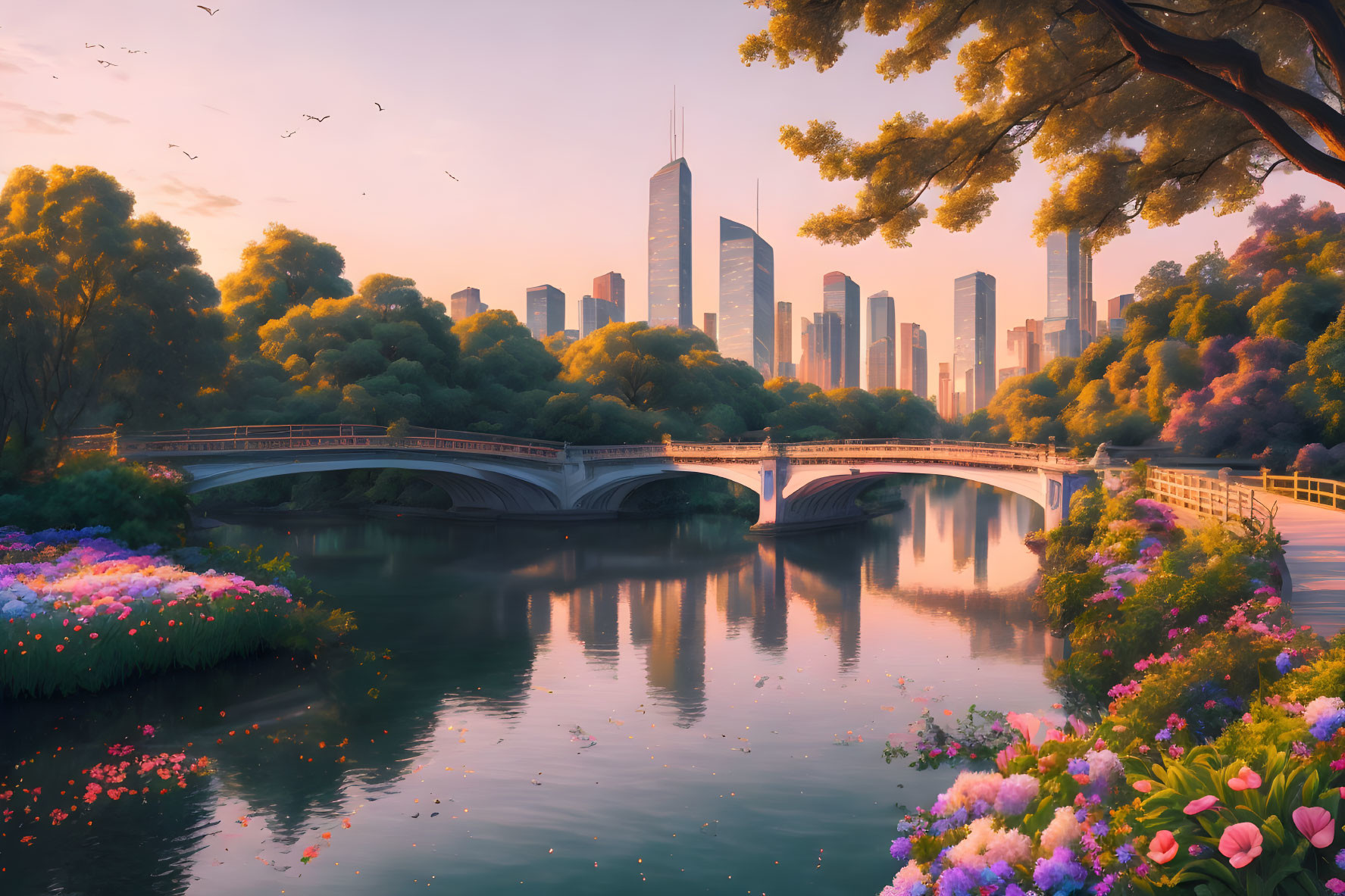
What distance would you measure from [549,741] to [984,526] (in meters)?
49.2

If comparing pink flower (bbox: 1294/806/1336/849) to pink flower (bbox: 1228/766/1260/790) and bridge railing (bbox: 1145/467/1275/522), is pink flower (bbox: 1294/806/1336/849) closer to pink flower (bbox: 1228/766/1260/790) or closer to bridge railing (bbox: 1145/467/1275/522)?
pink flower (bbox: 1228/766/1260/790)

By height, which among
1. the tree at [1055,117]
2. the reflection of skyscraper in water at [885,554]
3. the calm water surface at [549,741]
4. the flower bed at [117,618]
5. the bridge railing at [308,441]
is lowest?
the calm water surface at [549,741]

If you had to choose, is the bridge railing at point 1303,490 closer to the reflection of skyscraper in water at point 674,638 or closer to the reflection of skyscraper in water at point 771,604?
the reflection of skyscraper in water at point 771,604

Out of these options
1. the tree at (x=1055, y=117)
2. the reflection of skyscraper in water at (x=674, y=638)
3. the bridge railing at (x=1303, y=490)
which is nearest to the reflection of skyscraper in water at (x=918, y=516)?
the reflection of skyscraper in water at (x=674, y=638)

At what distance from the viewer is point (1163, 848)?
6324 mm

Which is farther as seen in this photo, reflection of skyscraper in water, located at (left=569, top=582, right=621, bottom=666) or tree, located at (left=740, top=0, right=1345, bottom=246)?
reflection of skyscraper in water, located at (left=569, top=582, right=621, bottom=666)

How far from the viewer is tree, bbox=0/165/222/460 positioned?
106 ft

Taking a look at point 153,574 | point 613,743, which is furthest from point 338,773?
point 153,574

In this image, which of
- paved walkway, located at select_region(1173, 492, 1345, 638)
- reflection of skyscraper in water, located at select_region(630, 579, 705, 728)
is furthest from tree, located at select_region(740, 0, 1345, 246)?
reflection of skyscraper in water, located at select_region(630, 579, 705, 728)

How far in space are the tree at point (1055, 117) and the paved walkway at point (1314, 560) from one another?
706 cm

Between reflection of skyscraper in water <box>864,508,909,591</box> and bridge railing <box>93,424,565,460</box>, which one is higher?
bridge railing <box>93,424,565,460</box>

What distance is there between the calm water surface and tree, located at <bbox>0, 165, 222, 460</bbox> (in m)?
13.7

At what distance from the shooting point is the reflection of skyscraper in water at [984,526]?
137 feet

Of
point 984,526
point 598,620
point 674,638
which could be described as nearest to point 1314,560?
point 674,638
